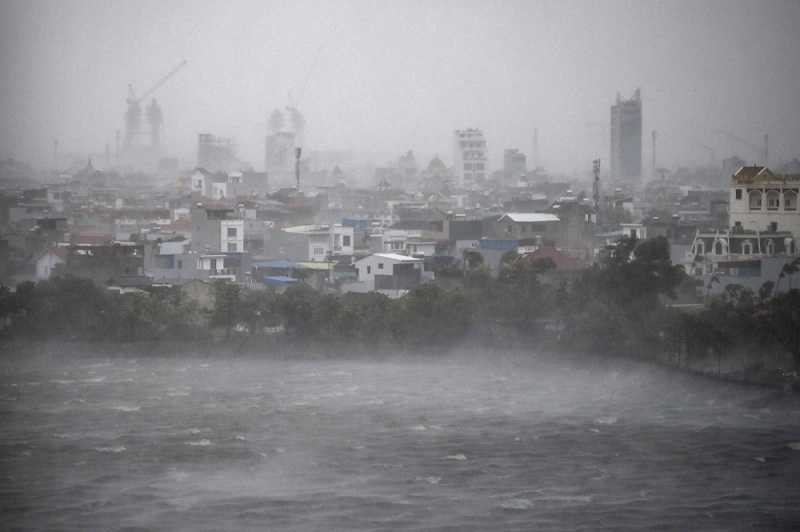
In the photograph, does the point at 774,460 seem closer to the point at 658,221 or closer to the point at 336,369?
the point at 336,369

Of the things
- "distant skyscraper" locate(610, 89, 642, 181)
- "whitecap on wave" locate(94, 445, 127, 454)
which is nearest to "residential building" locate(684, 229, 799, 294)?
"whitecap on wave" locate(94, 445, 127, 454)

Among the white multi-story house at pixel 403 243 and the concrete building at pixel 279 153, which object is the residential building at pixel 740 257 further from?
the concrete building at pixel 279 153

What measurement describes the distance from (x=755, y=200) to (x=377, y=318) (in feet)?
16.8

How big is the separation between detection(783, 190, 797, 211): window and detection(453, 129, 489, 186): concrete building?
17739 millimetres

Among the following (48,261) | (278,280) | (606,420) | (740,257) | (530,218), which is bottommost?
(606,420)

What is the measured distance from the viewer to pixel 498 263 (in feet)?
40.1

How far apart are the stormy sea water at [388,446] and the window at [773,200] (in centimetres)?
404

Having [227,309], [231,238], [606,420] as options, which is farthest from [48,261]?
[606,420]

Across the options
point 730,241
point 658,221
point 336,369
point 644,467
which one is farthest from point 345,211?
point 644,467

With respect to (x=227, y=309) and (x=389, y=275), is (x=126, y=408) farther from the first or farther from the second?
(x=389, y=275)

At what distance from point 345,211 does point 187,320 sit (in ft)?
31.7

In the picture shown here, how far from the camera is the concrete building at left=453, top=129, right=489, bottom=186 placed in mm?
30031

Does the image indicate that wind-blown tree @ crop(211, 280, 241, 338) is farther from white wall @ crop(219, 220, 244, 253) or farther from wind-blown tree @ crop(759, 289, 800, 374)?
wind-blown tree @ crop(759, 289, 800, 374)

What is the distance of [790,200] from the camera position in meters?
12.2
